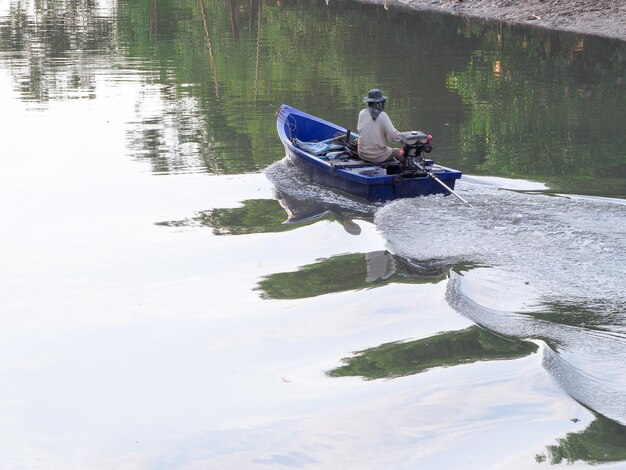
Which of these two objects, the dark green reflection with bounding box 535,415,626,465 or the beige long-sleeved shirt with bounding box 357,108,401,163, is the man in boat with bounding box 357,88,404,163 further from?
the dark green reflection with bounding box 535,415,626,465

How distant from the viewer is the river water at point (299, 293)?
735 cm

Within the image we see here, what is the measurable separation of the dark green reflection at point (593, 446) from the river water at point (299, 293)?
0.02m

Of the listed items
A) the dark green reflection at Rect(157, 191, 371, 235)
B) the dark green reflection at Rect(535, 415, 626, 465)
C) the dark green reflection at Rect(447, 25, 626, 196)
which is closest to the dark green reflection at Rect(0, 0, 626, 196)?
the dark green reflection at Rect(447, 25, 626, 196)

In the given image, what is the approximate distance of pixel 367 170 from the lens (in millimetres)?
13945

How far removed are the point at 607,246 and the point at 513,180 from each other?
13.7 feet

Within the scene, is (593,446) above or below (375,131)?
below

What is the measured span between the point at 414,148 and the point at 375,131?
96 centimetres

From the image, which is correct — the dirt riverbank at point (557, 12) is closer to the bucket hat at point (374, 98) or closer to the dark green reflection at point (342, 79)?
the dark green reflection at point (342, 79)

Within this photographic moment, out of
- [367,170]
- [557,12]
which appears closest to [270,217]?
[367,170]

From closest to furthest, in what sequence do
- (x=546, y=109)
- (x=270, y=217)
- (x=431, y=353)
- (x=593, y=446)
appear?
(x=593, y=446) < (x=431, y=353) < (x=270, y=217) < (x=546, y=109)

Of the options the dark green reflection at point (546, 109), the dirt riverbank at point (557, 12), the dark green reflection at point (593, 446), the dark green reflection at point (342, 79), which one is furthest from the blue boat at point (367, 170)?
the dirt riverbank at point (557, 12)

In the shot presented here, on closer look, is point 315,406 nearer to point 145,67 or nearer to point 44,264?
point 44,264

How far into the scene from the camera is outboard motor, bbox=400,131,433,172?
13.2 m

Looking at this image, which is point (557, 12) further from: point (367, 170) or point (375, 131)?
point (367, 170)
